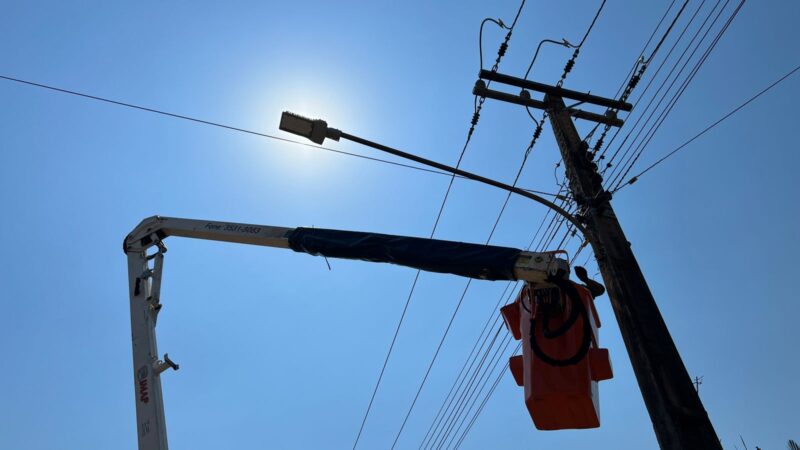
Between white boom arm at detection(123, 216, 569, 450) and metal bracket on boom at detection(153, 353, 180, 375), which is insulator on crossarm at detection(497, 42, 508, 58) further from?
metal bracket on boom at detection(153, 353, 180, 375)

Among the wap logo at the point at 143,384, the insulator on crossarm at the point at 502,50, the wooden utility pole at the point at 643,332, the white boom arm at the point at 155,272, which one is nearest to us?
the wooden utility pole at the point at 643,332

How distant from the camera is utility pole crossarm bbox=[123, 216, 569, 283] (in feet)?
15.6

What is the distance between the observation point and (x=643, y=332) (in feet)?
14.8

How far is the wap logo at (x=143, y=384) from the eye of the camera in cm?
589

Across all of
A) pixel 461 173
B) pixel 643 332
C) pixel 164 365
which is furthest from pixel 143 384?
pixel 643 332

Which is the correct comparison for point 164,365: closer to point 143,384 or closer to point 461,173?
point 143,384

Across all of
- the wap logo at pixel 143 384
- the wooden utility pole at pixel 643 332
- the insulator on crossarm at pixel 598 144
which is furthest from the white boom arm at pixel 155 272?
the insulator on crossarm at pixel 598 144

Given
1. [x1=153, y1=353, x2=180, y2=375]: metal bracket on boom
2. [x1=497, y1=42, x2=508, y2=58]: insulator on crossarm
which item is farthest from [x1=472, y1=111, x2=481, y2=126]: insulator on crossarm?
[x1=153, y1=353, x2=180, y2=375]: metal bracket on boom

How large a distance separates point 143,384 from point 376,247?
2.81 m

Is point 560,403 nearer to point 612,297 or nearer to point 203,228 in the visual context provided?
point 612,297

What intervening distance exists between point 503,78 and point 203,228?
450cm

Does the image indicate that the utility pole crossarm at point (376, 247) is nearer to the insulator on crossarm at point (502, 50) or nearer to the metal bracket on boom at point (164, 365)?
the metal bracket on boom at point (164, 365)

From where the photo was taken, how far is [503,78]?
800 centimetres

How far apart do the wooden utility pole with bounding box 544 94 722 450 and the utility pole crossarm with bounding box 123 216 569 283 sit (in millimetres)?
709
